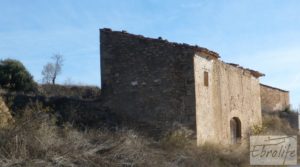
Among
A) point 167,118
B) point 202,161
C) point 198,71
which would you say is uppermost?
point 198,71

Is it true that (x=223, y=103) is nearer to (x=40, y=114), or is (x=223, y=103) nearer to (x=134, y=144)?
(x=134, y=144)

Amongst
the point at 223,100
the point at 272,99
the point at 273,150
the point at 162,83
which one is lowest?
the point at 273,150

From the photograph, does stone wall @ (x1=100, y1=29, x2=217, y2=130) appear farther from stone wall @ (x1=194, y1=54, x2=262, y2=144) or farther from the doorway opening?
the doorway opening

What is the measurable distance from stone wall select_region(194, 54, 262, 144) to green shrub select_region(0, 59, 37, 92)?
406 inches

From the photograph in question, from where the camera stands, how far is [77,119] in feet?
64.5

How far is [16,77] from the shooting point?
27312 mm

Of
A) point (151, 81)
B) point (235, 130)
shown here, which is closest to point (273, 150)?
point (235, 130)

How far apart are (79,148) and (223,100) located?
36.0 feet

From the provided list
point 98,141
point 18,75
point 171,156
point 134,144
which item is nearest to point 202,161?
point 171,156

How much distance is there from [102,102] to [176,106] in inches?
129

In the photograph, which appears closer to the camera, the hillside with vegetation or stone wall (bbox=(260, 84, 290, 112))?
the hillside with vegetation

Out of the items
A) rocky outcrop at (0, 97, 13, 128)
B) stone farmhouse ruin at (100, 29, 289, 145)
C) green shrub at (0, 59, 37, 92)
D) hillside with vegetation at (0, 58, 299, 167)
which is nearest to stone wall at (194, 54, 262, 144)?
stone farmhouse ruin at (100, 29, 289, 145)

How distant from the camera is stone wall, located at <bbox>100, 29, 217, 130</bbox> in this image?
20281 mm

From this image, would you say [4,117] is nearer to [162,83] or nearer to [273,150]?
[162,83]
